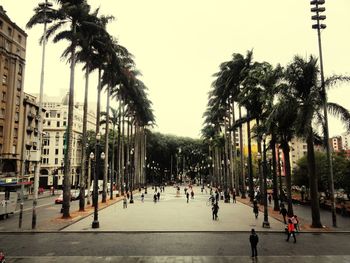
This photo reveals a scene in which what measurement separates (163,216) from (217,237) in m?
10.2

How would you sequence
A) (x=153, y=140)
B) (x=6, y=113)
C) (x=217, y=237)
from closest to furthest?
(x=217, y=237)
(x=6, y=113)
(x=153, y=140)

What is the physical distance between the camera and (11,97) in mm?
52188

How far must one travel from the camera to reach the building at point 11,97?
50.3 metres

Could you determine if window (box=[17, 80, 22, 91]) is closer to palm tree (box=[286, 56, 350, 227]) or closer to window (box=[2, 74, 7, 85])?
window (box=[2, 74, 7, 85])

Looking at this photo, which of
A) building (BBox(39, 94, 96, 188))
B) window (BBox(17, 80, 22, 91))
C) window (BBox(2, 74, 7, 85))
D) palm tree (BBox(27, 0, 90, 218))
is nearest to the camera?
palm tree (BBox(27, 0, 90, 218))

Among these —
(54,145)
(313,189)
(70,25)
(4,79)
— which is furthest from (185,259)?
(54,145)

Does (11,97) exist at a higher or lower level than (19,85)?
lower

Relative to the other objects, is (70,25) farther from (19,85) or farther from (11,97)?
(19,85)

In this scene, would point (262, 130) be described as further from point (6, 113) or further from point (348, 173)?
point (6, 113)

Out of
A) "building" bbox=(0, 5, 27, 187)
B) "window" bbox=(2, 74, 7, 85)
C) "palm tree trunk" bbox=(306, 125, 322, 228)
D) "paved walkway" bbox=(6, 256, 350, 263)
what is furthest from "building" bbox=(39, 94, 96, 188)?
"paved walkway" bbox=(6, 256, 350, 263)

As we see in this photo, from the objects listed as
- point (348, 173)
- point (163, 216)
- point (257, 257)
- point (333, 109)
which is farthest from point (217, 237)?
point (348, 173)

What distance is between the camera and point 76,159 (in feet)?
318

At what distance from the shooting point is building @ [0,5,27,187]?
50.3 metres

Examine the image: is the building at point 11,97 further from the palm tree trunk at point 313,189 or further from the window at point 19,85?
the palm tree trunk at point 313,189
